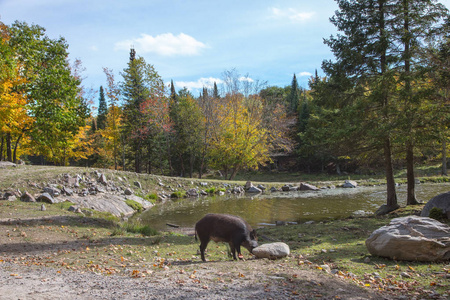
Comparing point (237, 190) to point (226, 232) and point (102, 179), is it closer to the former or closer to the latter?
point (102, 179)

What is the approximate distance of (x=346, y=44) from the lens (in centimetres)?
1439

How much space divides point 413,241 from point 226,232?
4.16m

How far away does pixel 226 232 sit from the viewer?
7340 millimetres

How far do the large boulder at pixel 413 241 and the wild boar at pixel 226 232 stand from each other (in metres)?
2.97

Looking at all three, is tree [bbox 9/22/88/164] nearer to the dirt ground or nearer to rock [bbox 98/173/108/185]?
rock [bbox 98/173/108/185]

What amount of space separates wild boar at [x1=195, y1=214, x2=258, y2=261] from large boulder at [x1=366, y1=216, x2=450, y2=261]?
2.97m

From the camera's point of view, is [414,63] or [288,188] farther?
[288,188]

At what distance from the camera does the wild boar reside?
7.34 metres

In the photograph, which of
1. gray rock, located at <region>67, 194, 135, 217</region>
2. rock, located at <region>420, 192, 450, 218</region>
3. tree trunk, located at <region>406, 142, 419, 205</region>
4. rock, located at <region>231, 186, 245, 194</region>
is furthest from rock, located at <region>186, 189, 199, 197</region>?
rock, located at <region>420, 192, 450, 218</region>

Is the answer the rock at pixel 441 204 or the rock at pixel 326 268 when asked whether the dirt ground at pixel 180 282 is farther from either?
the rock at pixel 441 204

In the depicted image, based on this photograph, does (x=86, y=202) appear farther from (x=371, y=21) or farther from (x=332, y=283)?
(x=371, y=21)

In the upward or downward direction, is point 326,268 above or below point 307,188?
above

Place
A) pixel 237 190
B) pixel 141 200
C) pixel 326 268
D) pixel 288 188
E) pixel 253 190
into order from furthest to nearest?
1. pixel 288 188
2. pixel 253 190
3. pixel 237 190
4. pixel 141 200
5. pixel 326 268

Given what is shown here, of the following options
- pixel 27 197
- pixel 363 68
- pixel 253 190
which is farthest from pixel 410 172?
pixel 27 197
